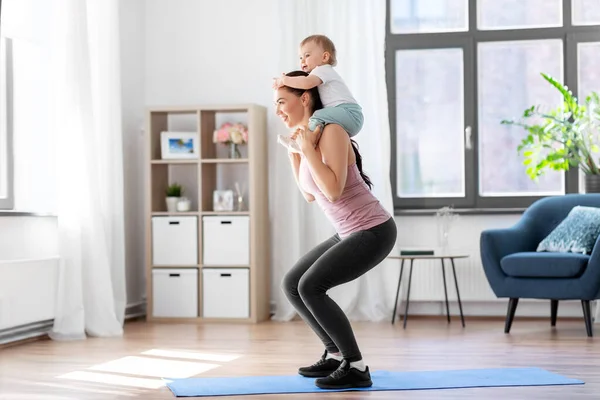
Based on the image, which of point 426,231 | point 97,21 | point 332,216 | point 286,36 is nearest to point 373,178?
point 426,231

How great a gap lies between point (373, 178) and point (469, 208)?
744 mm

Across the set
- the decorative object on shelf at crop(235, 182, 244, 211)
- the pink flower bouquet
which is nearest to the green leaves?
the pink flower bouquet

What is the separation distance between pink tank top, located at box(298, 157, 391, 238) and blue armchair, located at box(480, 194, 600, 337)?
86.3 inches

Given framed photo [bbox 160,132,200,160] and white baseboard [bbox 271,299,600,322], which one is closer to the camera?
white baseboard [bbox 271,299,600,322]

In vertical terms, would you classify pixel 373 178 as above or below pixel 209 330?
above

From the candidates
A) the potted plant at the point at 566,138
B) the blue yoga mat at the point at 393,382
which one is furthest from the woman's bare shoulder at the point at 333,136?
the potted plant at the point at 566,138

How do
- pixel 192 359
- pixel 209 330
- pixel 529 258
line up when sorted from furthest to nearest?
pixel 209 330, pixel 529 258, pixel 192 359

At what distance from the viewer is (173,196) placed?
6609 millimetres

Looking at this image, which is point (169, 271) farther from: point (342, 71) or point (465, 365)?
point (465, 365)

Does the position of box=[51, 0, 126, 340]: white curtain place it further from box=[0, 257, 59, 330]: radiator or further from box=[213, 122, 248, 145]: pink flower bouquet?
box=[213, 122, 248, 145]: pink flower bouquet

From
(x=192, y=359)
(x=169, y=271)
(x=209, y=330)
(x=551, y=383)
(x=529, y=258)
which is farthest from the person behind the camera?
(x=169, y=271)

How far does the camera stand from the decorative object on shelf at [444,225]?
20.7 ft

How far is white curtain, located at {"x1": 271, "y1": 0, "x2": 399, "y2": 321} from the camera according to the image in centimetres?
650

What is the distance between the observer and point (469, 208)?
6633 mm
